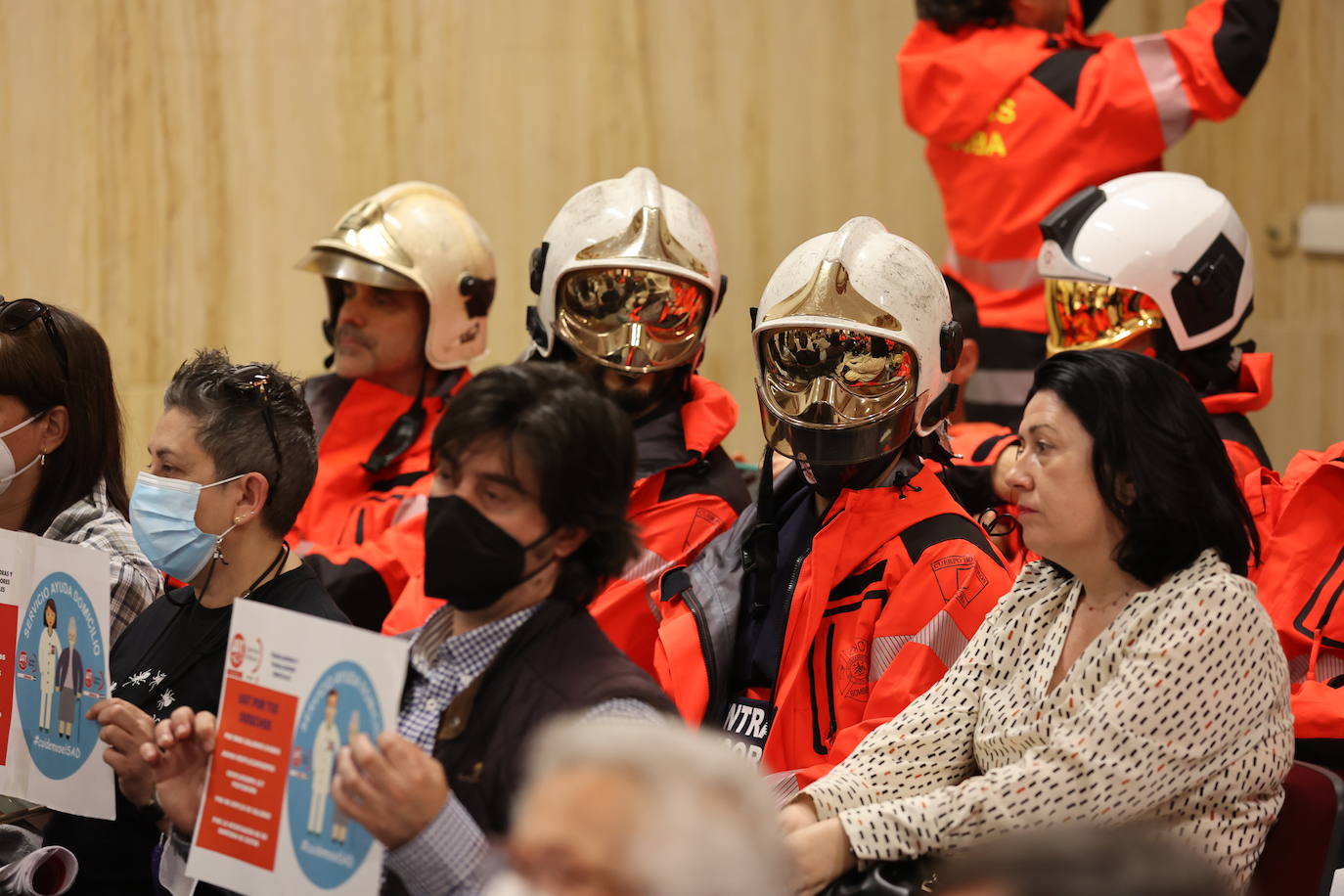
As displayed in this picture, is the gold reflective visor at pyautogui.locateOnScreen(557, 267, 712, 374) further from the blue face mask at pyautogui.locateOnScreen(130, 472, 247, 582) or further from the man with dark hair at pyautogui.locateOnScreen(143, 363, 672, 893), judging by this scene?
the man with dark hair at pyautogui.locateOnScreen(143, 363, 672, 893)

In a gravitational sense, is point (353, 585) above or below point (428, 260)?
below

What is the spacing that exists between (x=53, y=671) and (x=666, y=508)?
4.19ft

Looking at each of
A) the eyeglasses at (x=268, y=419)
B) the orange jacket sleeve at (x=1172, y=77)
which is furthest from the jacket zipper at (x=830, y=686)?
the orange jacket sleeve at (x=1172, y=77)

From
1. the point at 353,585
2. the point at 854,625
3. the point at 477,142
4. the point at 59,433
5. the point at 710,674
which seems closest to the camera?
the point at 854,625

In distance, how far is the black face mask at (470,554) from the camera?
6.41 feet

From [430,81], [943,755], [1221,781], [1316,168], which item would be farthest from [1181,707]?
[430,81]

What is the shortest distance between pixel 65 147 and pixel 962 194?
10.5 ft

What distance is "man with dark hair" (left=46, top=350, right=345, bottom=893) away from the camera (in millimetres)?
2459

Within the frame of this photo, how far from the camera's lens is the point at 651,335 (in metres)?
3.44

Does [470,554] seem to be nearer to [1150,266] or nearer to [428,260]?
[1150,266]

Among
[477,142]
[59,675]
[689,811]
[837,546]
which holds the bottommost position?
[59,675]

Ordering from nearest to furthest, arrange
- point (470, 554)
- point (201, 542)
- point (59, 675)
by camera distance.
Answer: point (470, 554) → point (59, 675) → point (201, 542)

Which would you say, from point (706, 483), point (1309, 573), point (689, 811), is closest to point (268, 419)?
point (706, 483)

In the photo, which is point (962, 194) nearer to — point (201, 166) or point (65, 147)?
point (201, 166)
